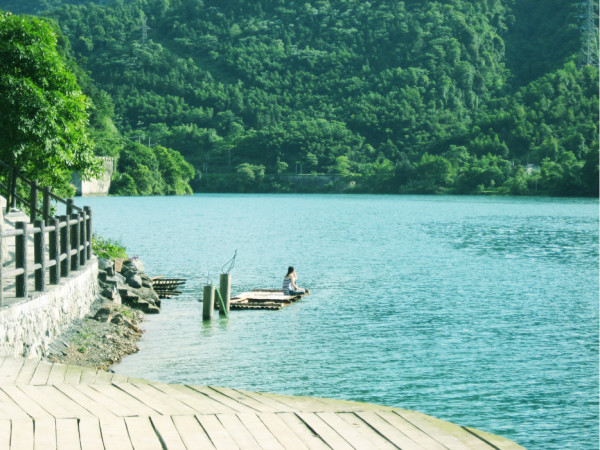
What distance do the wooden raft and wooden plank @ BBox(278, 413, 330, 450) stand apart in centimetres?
1667

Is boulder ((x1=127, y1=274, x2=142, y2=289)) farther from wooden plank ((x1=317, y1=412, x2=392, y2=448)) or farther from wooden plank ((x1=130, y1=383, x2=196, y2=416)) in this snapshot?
wooden plank ((x1=317, y1=412, x2=392, y2=448))

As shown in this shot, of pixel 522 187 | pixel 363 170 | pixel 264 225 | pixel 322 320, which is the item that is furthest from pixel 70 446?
pixel 363 170

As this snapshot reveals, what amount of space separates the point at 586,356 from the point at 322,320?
7.32 m

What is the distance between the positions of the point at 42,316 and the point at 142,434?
6.96 meters

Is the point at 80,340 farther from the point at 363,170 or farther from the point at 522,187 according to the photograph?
the point at 363,170

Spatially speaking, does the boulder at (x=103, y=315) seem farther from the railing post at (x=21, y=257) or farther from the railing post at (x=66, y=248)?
the railing post at (x=21, y=257)

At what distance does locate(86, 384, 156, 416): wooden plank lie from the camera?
7.60m

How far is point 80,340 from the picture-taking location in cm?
1560

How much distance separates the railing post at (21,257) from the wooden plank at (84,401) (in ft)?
12.5

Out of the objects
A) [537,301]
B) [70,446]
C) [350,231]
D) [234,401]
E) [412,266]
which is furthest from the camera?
[350,231]

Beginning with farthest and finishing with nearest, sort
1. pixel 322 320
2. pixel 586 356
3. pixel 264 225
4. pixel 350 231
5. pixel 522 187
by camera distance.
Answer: pixel 522 187 < pixel 264 225 < pixel 350 231 < pixel 322 320 < pixel 586 356

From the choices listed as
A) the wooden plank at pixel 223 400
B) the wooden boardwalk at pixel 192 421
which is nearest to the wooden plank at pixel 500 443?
the wooden boardwalk at pixel 192 421

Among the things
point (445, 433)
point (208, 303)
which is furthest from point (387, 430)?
point (208, 303)

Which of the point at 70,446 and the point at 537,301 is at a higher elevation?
the point at 70,446
